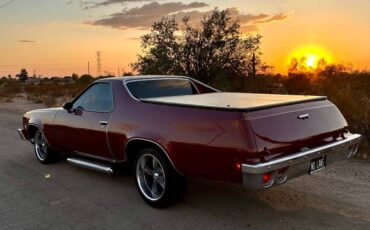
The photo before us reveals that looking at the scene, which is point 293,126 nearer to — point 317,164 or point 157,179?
point 317,164

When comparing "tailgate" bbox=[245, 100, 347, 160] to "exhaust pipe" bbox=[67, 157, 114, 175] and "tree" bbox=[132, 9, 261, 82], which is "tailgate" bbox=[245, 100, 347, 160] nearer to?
"exhaust pipe" bbox=[67, 157, 114, 175]

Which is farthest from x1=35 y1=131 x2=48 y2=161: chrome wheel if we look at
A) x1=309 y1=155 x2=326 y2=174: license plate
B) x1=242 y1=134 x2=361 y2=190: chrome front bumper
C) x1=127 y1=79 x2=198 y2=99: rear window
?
x1=309 y1=155 x2=326 y2=174: license plate

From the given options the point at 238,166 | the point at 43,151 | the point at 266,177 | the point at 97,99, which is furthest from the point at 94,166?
the point at 266,177

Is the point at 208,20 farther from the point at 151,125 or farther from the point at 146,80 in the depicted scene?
the point at 151,125

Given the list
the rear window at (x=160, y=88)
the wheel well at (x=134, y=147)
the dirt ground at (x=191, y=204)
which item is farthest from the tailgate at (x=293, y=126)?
the rear window at (x=160, y=88)

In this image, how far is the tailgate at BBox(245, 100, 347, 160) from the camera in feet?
15.1

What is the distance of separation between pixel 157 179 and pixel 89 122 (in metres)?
1.60

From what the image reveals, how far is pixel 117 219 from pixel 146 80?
7.23ft

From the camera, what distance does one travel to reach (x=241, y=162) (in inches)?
178

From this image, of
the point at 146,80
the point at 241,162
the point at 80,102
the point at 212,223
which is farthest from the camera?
the point at 80,102

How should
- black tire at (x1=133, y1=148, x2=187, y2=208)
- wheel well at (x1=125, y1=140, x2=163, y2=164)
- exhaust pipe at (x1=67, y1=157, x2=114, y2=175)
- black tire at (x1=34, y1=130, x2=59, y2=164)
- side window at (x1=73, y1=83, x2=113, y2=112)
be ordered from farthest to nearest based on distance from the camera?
black tire at (x1=34, y1=130, x2=59, y2=164) → side window at (x1=73, y1=83, x2=113, y2=112) → exhaust pipe at (x1=67, y1=157, x2=114, y2=175) → wheel well at (x1=125, y1=140, x2=163, y2=164) → black tire at (x1=133, y1=148, x2=187, y2=208)

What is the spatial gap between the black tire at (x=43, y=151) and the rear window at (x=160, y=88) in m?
2.51

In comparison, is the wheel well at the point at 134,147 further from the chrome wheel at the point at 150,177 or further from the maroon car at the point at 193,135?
the chrome wheel at the point at 150,177

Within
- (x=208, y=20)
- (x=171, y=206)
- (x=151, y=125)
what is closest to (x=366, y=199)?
(x=171, y=206)
